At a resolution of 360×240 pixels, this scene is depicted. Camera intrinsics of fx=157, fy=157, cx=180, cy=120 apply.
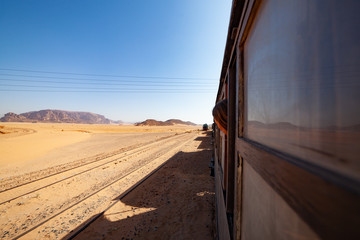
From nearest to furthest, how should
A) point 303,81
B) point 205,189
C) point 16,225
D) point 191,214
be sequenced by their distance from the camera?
1. point 303,81
2. point 16,225
3. point 191,214
4. point 205,189

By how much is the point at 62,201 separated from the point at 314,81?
25.5 feet

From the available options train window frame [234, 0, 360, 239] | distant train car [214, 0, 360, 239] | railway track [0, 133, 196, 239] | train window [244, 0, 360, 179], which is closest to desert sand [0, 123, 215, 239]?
railway track [0, 133, 196, 239]

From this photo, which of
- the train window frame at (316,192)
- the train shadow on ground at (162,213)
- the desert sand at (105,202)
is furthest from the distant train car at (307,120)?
the desert sand at (105,202)

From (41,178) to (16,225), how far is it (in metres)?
4.22

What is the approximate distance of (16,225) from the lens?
14.8 feet

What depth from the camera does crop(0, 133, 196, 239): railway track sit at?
4.42 m

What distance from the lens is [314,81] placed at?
25.7 inches

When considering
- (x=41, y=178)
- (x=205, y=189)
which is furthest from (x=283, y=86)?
(x=41, y=178)

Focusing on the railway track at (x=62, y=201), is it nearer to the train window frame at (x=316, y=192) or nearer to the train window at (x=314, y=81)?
the train window frame at (x=316, y=192)

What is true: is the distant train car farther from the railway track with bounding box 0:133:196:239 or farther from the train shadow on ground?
the railway track with bounding box 0:133:196:239

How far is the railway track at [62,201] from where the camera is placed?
4422mm

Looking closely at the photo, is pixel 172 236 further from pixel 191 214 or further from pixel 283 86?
pixel 283 86

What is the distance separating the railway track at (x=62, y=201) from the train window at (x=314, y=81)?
585cm

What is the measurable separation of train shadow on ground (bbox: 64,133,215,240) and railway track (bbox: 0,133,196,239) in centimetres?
61
